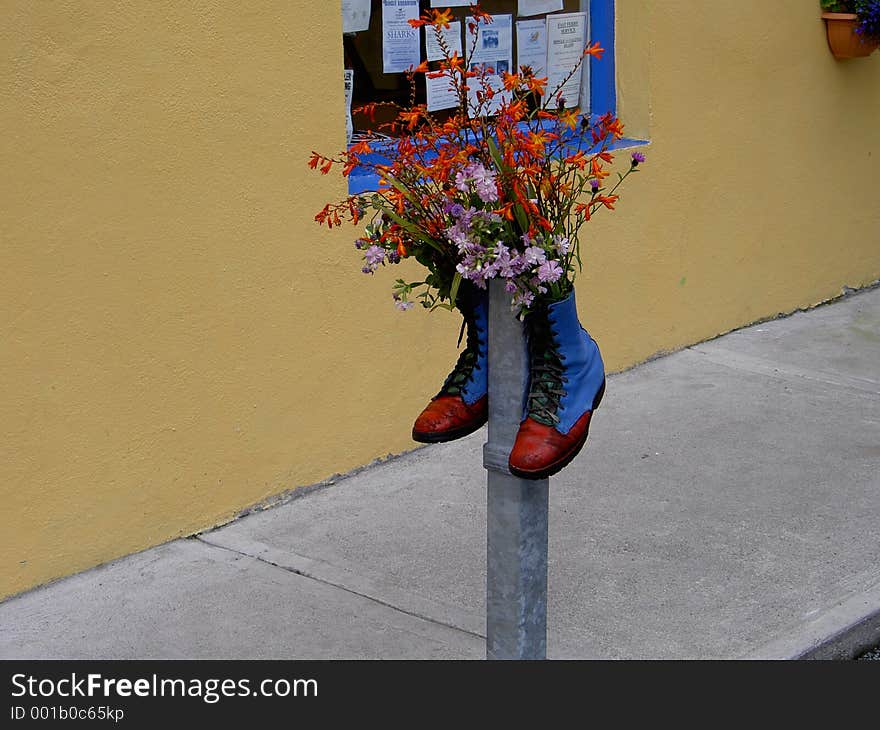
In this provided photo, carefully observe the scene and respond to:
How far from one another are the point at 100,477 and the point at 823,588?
7.31 ft

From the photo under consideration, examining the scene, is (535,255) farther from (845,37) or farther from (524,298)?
(845,37)

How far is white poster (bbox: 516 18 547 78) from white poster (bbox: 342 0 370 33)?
0.95 m

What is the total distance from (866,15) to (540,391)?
4635 mm

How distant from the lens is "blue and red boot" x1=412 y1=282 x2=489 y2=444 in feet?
9.88

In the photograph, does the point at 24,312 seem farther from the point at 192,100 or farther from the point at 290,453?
the point at 290,453

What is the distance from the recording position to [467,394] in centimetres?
304

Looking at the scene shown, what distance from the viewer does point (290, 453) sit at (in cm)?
478

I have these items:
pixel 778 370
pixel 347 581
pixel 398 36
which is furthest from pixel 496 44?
pixel 347 581

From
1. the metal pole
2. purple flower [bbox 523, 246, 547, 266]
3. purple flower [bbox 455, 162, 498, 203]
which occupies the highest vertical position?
purple flower [bbox 455, 162, 498, 203]

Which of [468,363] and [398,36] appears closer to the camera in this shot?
[468,363]

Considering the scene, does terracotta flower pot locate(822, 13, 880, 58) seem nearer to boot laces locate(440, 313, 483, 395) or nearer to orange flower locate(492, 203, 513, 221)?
boot laces locate(440, 313, 483, 395)

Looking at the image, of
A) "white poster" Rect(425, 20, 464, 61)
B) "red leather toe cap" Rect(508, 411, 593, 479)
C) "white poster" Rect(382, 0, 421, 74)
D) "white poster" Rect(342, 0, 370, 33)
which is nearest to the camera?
"red leather toe cap" Rect(508, 411, 593, 479)

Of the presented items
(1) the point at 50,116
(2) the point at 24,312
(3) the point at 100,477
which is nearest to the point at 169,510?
(3) the point at 100,477

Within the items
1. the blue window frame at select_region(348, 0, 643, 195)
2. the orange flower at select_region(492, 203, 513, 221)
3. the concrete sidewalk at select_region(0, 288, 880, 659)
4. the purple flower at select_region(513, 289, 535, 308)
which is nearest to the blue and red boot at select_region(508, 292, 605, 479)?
the purple flower at select_region(513, 289, 535, 308)
